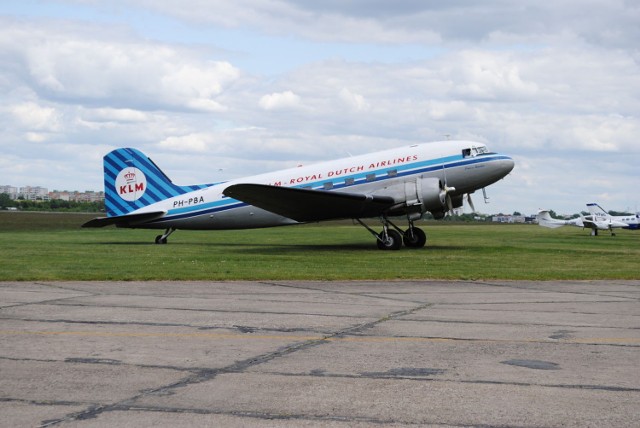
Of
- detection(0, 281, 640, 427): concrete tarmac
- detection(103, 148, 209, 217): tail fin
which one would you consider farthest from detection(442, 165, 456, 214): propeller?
detection(0, 281, 640, 427): concrete tarmac

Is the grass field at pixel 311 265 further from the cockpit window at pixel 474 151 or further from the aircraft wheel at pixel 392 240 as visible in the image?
the cockpit window at pixel 474 151

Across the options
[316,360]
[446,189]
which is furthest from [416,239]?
[316,360]

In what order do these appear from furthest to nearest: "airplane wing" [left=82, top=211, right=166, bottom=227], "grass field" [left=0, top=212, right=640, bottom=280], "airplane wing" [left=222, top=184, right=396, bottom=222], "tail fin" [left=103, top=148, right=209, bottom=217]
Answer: "tail fin" [left=103, top=148, right=209, bottom=217], "airplane wing" [left=82, top=211, right=166, bottom=227], "airplane wing" [left=222, top=184, right=396, bottom=222], "grass field" [left=0, top=212, right=640, bottom=280]

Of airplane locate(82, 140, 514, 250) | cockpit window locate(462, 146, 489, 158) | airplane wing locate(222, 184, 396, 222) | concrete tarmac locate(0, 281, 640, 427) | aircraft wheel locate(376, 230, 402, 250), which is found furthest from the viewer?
aircraft wheel locate(376, 230, 402, 250)

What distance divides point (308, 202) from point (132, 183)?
1074 centimetres

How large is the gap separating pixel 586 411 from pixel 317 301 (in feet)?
27.3

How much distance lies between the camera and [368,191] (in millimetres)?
32281

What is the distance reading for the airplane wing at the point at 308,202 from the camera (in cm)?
2981

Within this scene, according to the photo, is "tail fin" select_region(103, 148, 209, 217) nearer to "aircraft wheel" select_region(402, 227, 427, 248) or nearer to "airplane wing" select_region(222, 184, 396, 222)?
"airplane wing" select_region(222, 184, 396, 222)

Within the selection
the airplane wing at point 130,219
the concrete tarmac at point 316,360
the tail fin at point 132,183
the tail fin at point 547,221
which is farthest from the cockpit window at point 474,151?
the tail fin at point 547,221

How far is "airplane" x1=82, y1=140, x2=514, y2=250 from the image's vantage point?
31.1 metres

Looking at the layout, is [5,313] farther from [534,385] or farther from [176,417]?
[534,385]

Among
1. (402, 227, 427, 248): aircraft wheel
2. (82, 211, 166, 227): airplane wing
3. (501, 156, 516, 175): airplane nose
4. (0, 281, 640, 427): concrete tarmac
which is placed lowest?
(0, 281, 640, 427): concrete tarmac

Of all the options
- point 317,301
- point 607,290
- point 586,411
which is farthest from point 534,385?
point 607,290
